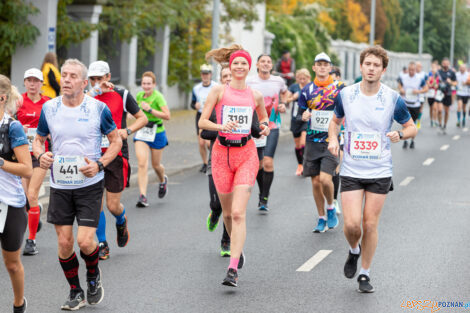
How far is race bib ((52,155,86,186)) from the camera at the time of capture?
6.73 meters

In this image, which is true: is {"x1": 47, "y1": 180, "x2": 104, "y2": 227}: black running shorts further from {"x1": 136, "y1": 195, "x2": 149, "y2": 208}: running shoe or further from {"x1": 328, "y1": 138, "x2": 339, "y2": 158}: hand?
{"x1": 136, "y1": 195, "x2": 149, "y2": 208}: running shoe

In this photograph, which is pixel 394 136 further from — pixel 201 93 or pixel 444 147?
pixel 444 147

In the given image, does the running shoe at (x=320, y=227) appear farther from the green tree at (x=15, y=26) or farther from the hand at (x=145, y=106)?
the green tree at (x=15, y=26)

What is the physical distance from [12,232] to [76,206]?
736mm

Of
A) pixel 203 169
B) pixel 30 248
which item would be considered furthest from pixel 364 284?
pixel 203 169

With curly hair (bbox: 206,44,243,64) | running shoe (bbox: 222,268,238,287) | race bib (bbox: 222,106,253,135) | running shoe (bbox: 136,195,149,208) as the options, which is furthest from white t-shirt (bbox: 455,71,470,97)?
running shoe (bbox: 222,268,238,287)

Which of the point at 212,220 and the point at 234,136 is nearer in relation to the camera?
the point at 234,136

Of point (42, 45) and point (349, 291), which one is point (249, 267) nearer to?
point (349, 291)

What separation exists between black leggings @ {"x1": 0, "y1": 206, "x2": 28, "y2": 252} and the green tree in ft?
49.2

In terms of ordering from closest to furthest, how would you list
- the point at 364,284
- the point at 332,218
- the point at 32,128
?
the point at 364,284 < the point at 32,128 < the point at 332,218

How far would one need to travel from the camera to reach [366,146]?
24.0ft

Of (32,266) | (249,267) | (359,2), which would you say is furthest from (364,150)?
(359,2)

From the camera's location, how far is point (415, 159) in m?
19.3

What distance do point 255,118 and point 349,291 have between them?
5.54 feet
